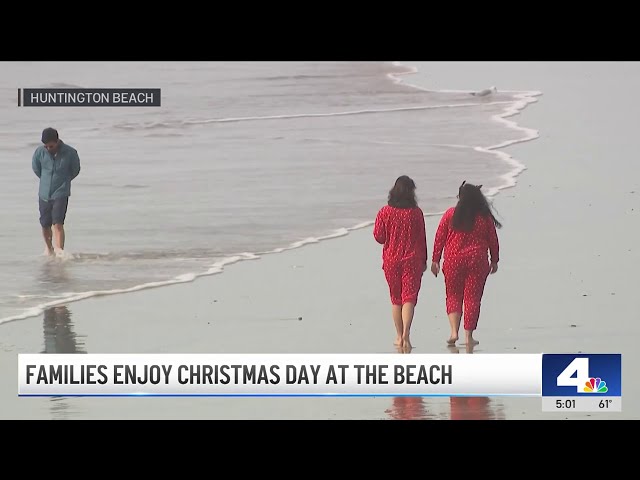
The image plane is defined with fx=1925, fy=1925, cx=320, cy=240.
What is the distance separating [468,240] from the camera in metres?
13.1

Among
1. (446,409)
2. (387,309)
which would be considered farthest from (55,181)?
(446,409)

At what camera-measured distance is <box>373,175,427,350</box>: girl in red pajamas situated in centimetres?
1321

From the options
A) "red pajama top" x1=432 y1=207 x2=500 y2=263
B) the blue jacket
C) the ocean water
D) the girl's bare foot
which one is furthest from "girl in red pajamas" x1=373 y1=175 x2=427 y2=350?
the blue jacket

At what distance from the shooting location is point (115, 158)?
1738 centimetres

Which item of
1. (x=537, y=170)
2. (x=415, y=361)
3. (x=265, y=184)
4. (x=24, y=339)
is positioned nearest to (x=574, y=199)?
(x=537, y=170)

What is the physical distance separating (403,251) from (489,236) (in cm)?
60

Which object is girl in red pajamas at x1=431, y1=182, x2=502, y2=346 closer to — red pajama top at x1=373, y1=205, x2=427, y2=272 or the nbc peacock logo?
red pajama top at x1=373, y1=205, x2=427, y2=272

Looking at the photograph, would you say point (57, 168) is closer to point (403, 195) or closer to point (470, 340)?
point (403, 195)

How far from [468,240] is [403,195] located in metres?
0.54

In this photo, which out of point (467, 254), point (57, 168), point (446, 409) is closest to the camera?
point (446, 409)

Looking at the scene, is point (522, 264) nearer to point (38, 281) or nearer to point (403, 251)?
point (403, 251)

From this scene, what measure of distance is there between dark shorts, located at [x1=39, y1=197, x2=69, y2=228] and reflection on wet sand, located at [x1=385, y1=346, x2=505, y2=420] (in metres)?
3.75

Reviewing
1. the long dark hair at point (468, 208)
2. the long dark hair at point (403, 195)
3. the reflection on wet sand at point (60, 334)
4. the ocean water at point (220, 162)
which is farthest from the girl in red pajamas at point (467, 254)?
the reflection on wet sand at point (60, 334)

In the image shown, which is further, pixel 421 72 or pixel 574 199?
pixel 421 72
